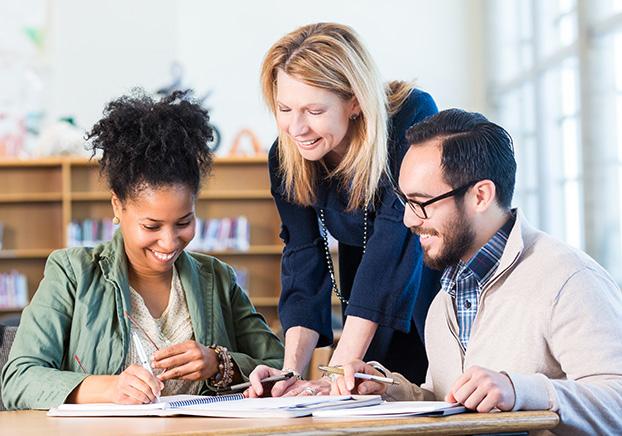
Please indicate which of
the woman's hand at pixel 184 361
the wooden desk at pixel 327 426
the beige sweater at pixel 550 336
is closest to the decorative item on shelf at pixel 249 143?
the woman's hand at pixel 184 361

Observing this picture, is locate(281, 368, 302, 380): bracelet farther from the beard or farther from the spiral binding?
the beard

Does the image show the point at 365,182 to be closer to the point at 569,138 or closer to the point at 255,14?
the point at 569,138

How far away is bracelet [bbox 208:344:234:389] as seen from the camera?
7.28 feet

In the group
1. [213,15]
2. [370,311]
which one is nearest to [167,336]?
[370,311]

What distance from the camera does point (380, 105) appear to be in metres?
2.35

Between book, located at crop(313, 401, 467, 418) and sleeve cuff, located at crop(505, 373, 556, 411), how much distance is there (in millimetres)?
81

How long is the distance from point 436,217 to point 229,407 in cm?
54

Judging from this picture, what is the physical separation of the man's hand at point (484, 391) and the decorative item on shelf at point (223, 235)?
6.87m

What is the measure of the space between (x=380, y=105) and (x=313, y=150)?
6.7 inches

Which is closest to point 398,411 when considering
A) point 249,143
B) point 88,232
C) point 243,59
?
point 88,232

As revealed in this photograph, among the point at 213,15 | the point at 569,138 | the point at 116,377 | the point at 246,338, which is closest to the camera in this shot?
the point at 116,377

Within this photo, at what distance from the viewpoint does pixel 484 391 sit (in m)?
1.58

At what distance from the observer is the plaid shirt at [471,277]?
197 centimetres

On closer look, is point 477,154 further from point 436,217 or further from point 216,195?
point 216,195
